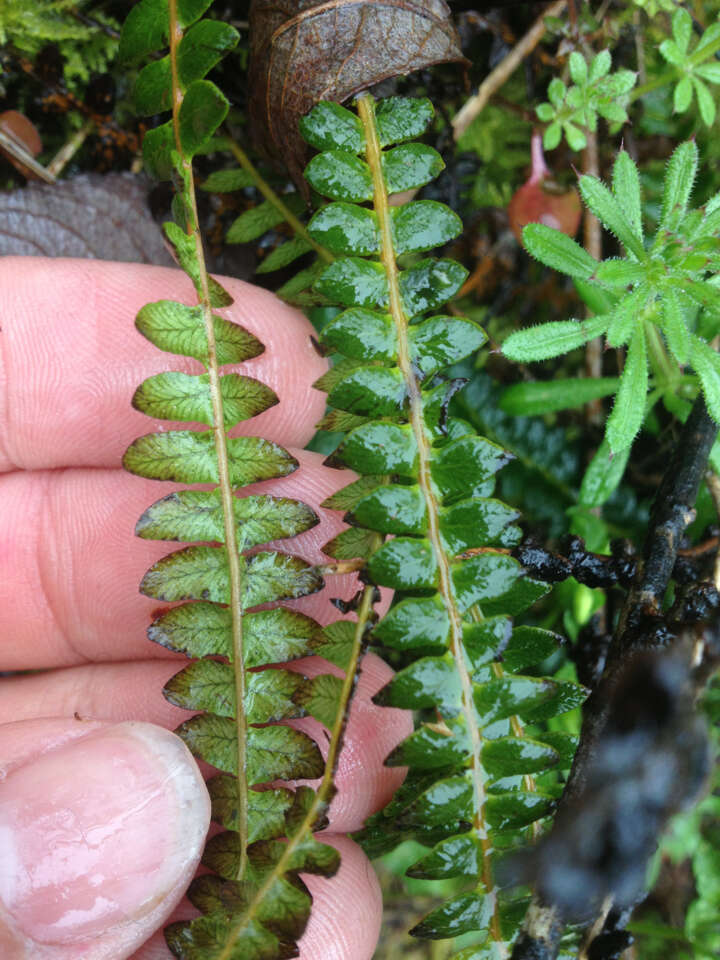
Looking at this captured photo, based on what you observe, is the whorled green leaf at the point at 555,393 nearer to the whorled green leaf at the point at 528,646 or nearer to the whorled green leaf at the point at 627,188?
the whorled green leaf at the point at 627,188

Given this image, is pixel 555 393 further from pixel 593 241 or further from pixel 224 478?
pixel 224 478

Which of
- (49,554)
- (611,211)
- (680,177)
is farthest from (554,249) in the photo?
(49,554)

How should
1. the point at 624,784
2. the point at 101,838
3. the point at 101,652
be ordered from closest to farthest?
the point at 624,784, the point at 101,838, the point at 101,652

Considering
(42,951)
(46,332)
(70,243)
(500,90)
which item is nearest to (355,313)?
(46,332)

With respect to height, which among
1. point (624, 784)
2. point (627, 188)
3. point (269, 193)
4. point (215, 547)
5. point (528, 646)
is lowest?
point (624, 784)

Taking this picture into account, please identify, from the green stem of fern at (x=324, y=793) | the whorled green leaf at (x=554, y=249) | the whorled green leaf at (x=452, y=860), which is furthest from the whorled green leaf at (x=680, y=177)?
the whorled green leaf at (x=452, y=860)
